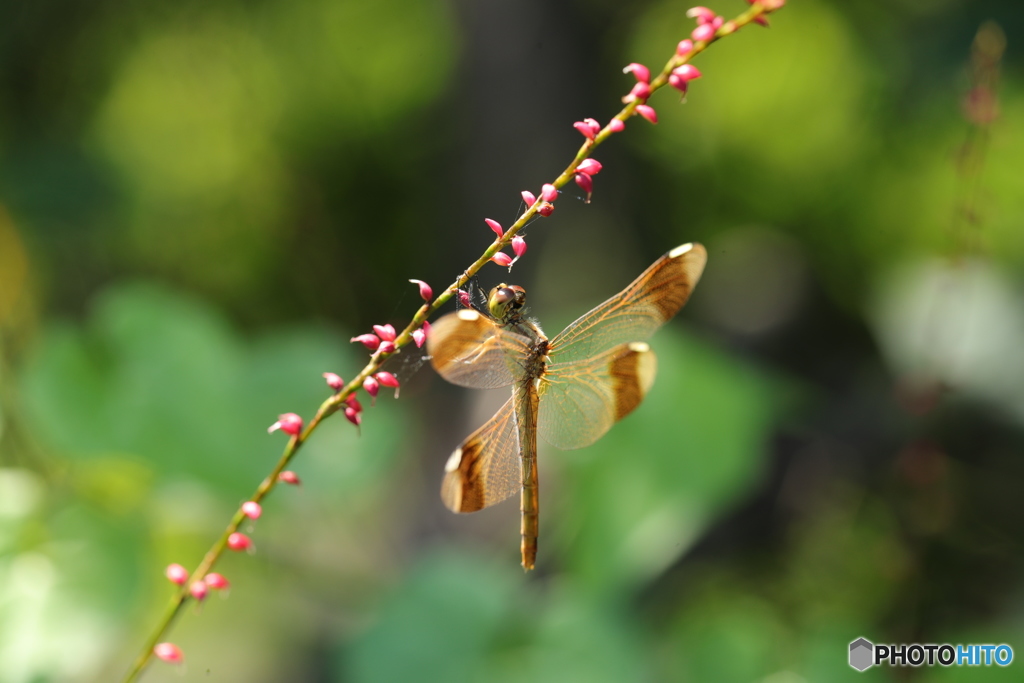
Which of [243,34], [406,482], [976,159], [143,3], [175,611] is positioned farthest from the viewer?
[243,34]

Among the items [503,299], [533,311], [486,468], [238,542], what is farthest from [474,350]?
[533,311]

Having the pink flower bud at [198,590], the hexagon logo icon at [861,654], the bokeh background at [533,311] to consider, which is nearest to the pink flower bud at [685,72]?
the pink flower bud at [198,590]

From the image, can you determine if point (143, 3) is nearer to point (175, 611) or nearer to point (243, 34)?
point (243, 34)

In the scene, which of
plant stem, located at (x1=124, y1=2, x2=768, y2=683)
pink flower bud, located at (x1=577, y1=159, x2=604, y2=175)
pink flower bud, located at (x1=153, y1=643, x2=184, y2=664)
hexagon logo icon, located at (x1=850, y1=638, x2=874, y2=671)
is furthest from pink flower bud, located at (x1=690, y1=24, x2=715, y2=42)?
hexagon logo icon, located at (x1=850, y1=638, x2=874, y2=671)

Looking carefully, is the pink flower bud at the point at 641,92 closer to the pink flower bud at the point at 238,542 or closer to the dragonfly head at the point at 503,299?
the dragonfly head at the point at 503,299

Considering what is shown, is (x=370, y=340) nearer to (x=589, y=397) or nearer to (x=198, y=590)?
(x=198, y=590)

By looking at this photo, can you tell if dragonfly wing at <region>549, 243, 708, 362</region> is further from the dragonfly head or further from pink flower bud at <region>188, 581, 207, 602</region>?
pink flower bud at <region>188, 581, 207, 602</region>

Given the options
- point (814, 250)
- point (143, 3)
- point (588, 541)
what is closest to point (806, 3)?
point (814, 250)
